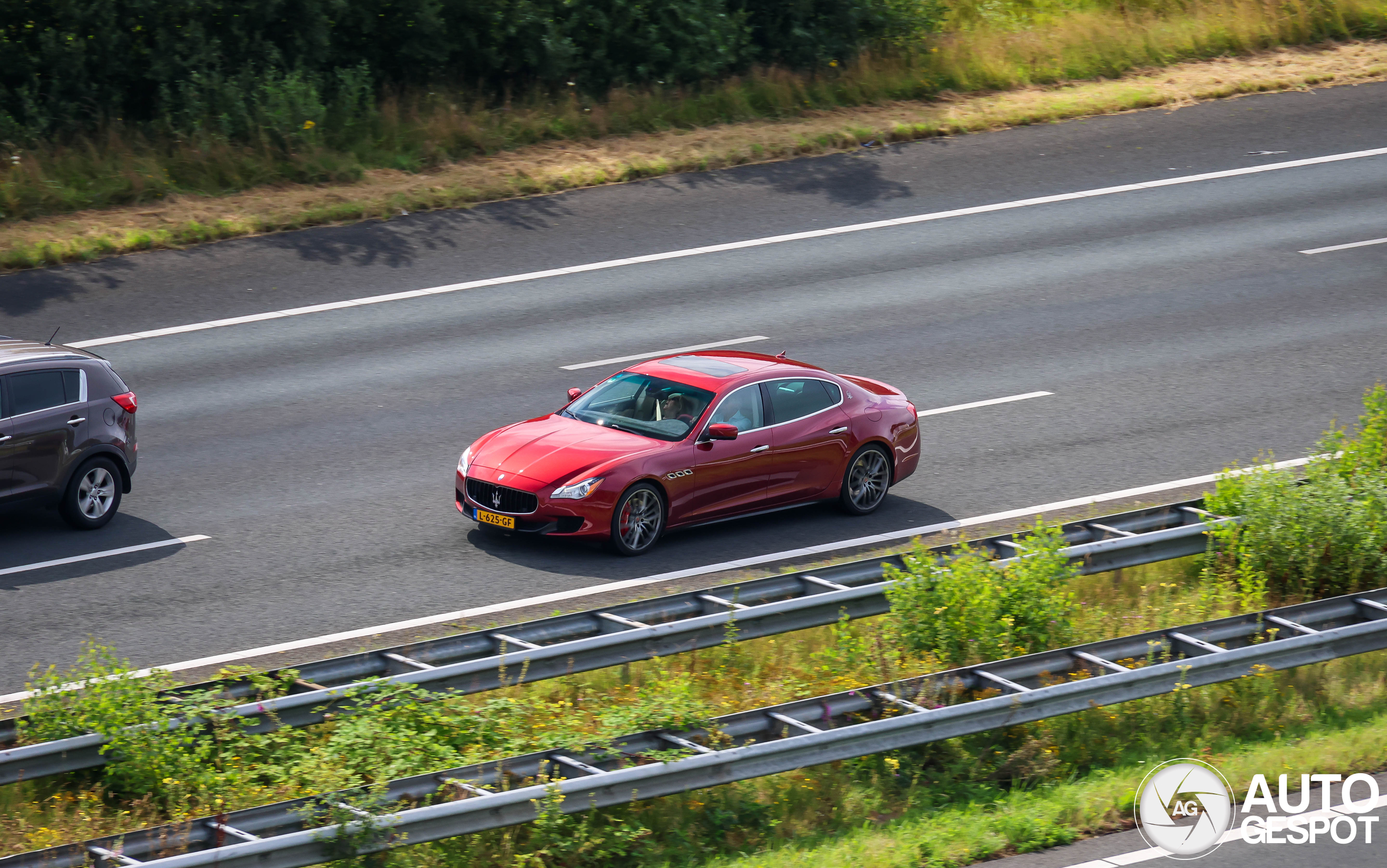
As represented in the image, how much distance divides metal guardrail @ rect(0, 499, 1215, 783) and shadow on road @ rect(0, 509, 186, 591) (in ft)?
12.3

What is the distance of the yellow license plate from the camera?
42.9 ft

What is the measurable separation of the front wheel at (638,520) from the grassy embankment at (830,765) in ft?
7.02

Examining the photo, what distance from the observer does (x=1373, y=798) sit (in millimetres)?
8938

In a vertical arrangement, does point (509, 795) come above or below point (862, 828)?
above

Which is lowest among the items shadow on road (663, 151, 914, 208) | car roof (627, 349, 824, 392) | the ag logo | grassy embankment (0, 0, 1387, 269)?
the ag logo

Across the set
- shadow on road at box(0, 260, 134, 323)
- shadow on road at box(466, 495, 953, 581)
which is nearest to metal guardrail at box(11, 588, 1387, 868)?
shadow on road at box(466, 495, 953, 581)

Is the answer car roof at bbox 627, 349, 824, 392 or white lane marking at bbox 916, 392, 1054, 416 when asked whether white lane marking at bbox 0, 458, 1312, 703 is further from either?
white lane marking at bbox 916, 392, 1054, 416

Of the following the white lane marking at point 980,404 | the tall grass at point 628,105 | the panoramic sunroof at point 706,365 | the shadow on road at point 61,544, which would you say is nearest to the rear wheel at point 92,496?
the shadow on road at point 61,544

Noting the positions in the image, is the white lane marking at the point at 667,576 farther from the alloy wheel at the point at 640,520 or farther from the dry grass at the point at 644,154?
the dry grass at the point at 644,154

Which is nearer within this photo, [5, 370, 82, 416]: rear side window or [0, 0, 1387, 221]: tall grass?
[5, 370, 82, 416]: rear side window

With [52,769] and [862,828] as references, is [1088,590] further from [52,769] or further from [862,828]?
[52,769]

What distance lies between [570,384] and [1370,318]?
10078mm

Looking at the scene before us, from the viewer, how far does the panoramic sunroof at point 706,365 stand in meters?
14.2

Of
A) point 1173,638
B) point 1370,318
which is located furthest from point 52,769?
point 1370,318
